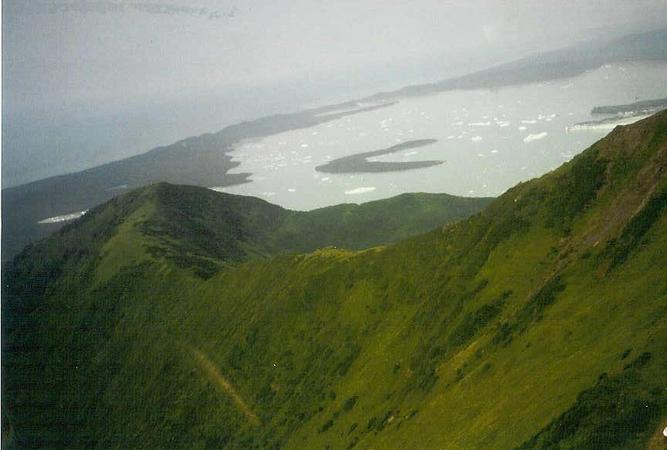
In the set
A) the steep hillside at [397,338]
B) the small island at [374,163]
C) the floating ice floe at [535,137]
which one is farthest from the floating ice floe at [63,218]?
the floating ice floe at [535,137]

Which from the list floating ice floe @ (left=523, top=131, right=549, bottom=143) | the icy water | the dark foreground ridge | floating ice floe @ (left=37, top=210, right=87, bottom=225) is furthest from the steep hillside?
floating ice floe @ (left=523, top=131, right=549, bottom=143)

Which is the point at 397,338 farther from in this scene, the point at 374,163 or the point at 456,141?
the point at 374,163

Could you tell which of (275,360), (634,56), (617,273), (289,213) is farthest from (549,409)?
(289,213)

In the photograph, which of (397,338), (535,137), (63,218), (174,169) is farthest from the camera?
(174,169)

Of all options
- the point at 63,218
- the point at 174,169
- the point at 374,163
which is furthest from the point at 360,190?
the point at 63,218

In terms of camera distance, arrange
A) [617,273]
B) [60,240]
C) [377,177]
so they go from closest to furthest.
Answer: [617,273] < [60,240] < [377,177]

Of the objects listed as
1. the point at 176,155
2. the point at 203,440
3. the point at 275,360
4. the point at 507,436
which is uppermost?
the point at 176,155

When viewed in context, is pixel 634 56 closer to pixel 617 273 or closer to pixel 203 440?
pixel 617 273
